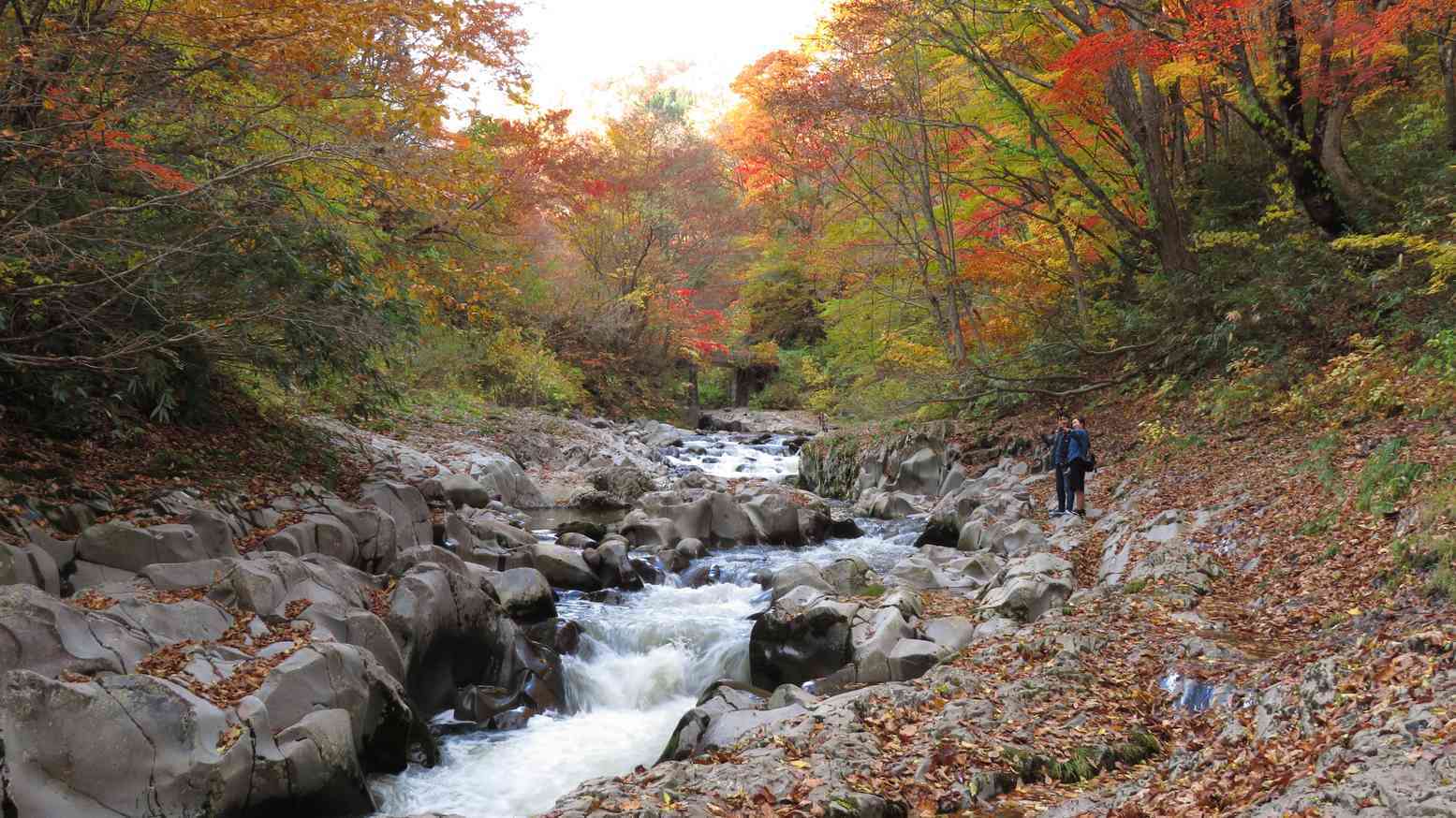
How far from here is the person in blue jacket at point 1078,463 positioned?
38.2ft

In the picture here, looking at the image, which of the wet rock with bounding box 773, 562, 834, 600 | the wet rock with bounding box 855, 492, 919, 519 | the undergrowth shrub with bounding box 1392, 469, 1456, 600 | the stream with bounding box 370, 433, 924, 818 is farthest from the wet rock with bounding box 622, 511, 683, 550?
the undergrowth shrub with bounding box 1392, 469, 1456, 600

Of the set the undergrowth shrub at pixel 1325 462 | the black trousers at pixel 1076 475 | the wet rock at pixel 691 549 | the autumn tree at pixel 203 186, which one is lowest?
the wet rock at pixel 691 549

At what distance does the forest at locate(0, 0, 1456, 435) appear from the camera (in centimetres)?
657

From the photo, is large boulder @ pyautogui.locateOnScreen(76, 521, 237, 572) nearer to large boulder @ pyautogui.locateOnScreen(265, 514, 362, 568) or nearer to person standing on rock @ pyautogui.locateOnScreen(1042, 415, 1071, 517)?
large boulder @ pyautogui.locateOnScreen(265, 514, 362, 568)

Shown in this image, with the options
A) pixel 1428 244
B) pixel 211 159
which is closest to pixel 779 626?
pixel 211 159

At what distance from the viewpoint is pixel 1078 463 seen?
38.4 ft

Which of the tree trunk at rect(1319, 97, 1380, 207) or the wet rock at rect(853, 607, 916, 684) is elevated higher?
the tree trunk at rect(1319, 97, 1380, 207)

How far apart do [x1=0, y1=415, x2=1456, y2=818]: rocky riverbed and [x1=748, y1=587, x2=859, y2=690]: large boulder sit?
0.11 ft

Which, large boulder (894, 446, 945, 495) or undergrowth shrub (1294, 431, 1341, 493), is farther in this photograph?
large boulder (894, 446, 945, 495)

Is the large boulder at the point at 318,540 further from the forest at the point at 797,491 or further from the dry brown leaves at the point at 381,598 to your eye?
the dry brown leaves at the point at 381,598

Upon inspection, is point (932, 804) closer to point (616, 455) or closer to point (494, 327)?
point (616, 455)

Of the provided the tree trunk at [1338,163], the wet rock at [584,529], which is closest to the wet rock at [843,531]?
the wet rock at [584,529]

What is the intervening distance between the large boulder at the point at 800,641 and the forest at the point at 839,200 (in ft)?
16.0

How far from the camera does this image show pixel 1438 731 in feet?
12.2
